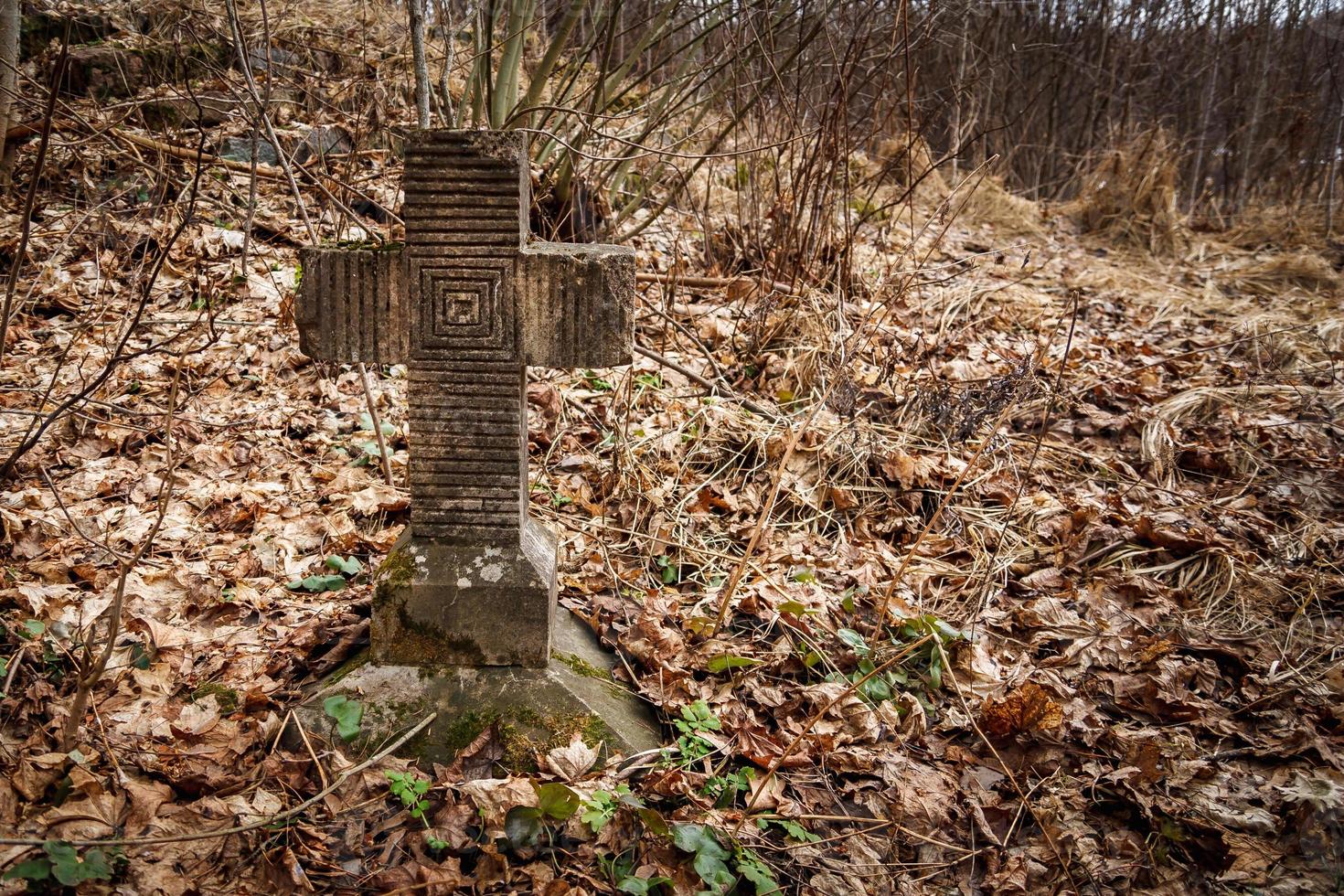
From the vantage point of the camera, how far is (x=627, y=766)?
2615 mm

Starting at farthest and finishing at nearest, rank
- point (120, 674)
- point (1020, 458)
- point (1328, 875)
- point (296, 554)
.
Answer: point (1020, 458) → point (296, 554) → point (120, 674) → point (1328, 875)

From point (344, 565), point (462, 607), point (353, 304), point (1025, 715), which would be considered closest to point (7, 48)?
point (344, 565)

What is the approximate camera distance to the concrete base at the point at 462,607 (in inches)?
104

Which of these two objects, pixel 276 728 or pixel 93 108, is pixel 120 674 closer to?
pixel 276 728

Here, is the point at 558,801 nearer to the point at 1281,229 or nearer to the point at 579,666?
the point at 579,666

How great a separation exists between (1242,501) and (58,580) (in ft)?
16.7

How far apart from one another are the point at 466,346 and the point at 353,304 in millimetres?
343

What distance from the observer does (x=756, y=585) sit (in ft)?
11.6

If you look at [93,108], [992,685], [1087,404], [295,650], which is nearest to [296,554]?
[295,650]

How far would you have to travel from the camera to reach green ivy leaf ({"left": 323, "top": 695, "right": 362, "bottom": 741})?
2.57 m

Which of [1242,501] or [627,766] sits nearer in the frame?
[627,766]

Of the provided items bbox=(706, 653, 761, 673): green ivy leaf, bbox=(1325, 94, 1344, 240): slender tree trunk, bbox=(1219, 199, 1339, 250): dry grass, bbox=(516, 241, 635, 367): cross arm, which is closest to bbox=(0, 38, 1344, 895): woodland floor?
bbox=(706, 653, 761, 673): green ivy leaf

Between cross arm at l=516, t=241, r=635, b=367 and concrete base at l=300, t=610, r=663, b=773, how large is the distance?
98cm

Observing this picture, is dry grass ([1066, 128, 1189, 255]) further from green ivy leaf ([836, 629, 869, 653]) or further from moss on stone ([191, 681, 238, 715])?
moss on stone ([191, 681, 238, 715])
